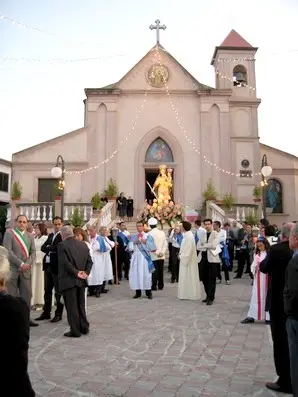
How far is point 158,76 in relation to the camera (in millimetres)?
27203

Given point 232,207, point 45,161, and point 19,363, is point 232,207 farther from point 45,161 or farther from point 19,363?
point 19,363

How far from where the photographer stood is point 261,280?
8242mm

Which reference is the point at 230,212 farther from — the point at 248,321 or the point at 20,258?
the point at 20,258

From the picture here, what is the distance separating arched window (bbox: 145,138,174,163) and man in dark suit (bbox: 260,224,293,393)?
Answer: 2180 cm

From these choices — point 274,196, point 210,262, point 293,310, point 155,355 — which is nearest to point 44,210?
point 210,262

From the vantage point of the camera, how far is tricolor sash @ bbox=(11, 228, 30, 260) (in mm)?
7836

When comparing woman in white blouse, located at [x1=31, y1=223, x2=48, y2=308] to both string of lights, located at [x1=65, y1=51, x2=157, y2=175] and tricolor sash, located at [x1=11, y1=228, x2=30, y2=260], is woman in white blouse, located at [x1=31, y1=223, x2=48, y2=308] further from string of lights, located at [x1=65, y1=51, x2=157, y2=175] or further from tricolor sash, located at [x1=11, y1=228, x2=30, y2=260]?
string of lights, located at [x1=65, y1=51, x2=157, y2=175]

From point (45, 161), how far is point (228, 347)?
21.3m

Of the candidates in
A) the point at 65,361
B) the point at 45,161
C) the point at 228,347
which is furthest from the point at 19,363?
the point at 45,161

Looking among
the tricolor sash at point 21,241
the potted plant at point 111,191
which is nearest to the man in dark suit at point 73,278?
the tricolor sash at point 21,241

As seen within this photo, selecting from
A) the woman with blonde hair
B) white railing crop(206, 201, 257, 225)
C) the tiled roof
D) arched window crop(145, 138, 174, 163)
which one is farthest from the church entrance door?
the woman with blonde hair

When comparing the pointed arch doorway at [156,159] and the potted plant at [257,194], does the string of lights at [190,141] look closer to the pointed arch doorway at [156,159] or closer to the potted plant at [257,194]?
the pointed arch doorway at [156,159]

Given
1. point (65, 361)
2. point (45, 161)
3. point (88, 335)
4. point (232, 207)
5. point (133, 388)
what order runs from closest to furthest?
1. point (133, 388)
2. point (65, 361)
3. point (88, 335)
4. point (232, 207)
5. point (45, 161)

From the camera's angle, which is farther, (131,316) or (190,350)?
(131,316)
